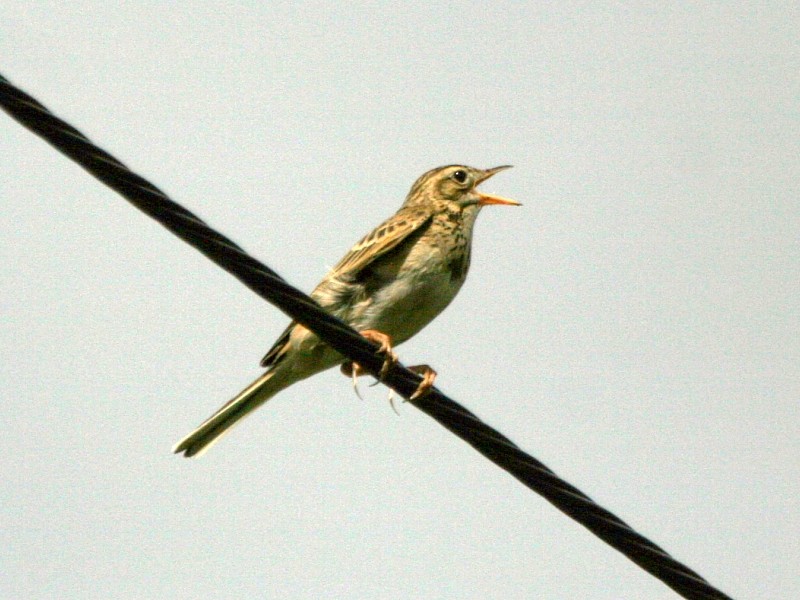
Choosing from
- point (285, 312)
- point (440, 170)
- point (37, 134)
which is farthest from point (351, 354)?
point (440, 170)

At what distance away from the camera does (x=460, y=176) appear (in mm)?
10734

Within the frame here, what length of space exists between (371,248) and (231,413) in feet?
5.19

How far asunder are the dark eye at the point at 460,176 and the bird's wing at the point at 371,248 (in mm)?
860

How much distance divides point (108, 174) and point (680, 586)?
308 centimetres

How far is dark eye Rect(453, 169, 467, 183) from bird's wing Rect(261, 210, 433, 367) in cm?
86

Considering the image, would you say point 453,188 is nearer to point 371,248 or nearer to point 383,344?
point 371,248

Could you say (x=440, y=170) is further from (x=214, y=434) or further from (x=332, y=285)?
(x=214, y=434)

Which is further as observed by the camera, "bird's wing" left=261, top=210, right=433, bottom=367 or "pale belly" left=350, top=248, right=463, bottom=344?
"bird's wing" left=261, top=210, right=433, bottom=367

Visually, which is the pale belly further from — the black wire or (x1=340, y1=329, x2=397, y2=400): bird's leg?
the black wire

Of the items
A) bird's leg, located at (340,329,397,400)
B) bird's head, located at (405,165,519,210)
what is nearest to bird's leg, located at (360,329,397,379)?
bird's leg, located at (340,329,397,400)

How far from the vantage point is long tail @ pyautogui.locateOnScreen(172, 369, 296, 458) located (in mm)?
9703

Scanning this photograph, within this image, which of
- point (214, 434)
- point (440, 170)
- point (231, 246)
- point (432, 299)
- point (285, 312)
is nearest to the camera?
point (231, 246)

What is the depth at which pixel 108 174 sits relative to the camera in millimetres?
5445

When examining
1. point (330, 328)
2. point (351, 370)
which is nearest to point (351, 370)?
point (351, 370)
